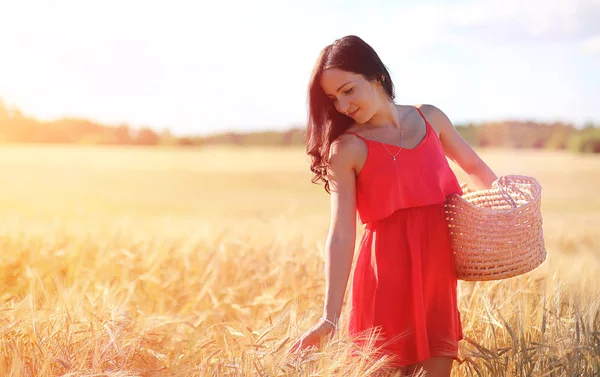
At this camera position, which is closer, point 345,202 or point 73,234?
point 345,202

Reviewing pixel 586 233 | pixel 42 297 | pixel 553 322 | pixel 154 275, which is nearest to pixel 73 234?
pixel 154 275

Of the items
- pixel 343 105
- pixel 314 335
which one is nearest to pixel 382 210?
pixel 343 105

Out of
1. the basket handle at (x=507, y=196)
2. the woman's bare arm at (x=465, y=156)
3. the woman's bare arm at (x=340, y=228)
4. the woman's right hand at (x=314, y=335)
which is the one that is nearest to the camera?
the woman's right hand at (x=314, y=335)

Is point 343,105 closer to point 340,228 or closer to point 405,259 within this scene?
point 340,228

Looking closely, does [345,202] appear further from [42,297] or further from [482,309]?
[42,297]

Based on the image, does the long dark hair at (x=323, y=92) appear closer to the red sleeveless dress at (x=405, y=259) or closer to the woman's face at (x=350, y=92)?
the woman's face at (x=350, y=92)

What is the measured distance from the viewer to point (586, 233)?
8.13m

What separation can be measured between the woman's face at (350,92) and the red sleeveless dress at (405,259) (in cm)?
10

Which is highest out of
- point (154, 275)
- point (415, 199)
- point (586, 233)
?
point (415, 199)

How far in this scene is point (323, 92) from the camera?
2344 mm

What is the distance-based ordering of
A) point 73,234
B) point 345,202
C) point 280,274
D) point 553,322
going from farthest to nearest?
point 73,234, point 280,274, point 553,322, point 345,202

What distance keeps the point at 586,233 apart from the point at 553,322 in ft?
20.0

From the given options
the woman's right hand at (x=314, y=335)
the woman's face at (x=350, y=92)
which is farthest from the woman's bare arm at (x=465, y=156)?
the woman's right hand at (x=314, y=335)

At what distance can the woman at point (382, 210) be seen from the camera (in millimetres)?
2268
